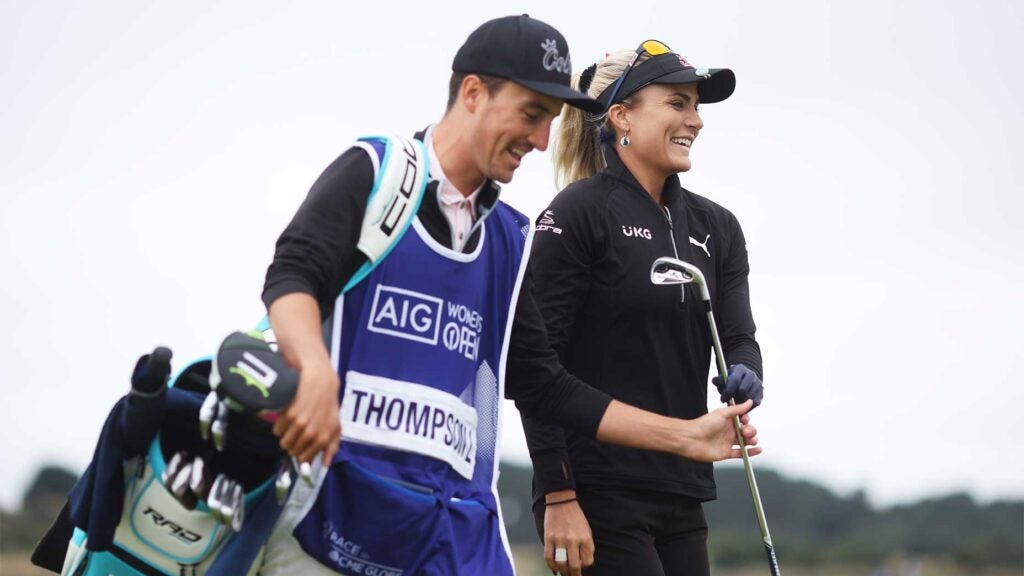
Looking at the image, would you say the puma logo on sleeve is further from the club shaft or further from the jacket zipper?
the club shaft

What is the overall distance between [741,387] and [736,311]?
65 cm

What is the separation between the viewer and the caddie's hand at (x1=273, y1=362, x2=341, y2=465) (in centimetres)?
391

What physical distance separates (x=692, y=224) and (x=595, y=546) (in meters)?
1.48

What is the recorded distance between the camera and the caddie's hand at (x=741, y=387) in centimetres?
607

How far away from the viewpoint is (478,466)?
491 centimetres

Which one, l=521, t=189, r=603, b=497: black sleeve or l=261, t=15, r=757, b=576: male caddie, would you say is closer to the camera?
l=261, t=15, r=757, b=576: male caddie

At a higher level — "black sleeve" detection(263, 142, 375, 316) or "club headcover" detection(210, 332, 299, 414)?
"black sleeve" detection(263, 142, 375, 316)

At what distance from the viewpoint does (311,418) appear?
3916 mm

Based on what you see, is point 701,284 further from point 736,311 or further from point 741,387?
point 736,311

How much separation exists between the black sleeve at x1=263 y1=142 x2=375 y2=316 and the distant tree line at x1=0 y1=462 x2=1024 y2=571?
26.2 m

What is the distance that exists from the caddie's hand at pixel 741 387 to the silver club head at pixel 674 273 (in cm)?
34

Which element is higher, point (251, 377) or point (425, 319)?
point (425, 319)

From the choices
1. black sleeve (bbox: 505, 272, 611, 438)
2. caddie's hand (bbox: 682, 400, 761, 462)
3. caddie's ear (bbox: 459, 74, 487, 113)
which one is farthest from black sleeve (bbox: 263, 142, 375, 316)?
caddie's hand (bbox: 682, 400, 761, 462)

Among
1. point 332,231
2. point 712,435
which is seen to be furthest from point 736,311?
point 332,231
